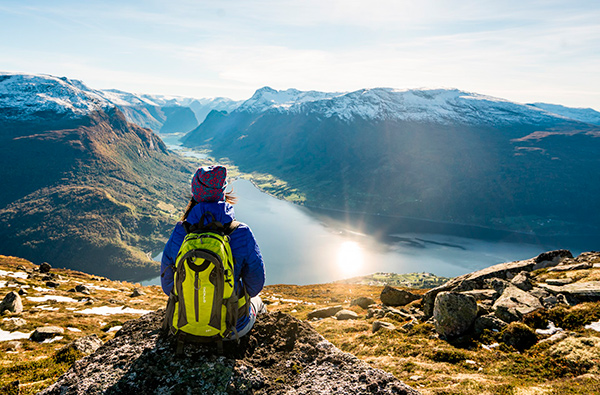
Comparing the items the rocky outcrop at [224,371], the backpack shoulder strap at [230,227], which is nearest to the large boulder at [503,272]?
the rocky outcrop at [224,371]

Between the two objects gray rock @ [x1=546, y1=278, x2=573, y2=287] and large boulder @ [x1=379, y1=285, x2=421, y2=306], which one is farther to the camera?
large boulder @ [x1=379, y1=285, x2=421, y2=306]

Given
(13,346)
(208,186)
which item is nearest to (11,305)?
(13,346)

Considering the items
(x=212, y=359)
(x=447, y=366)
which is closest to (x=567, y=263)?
(x=447, y=366)

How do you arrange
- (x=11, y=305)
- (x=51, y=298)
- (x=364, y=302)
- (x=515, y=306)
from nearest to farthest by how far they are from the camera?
(x=515, y=306) < (x=11, y=305) < (x=364, y=302) < (x=51, y=298)

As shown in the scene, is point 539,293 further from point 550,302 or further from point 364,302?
point 364,302

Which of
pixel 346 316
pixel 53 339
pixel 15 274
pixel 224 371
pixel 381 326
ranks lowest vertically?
pixel 15 274

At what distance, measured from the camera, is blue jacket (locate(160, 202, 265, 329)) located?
5.79m

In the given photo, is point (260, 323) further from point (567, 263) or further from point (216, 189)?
point (567, 263)

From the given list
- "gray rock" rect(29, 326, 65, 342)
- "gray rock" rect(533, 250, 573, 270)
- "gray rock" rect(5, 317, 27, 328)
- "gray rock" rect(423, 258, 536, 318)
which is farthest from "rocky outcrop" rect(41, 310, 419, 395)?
"gray rock" rect(533, 250, 573, 270)

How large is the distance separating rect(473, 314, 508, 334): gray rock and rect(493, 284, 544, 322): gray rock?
58cm

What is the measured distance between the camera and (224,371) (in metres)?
5.16

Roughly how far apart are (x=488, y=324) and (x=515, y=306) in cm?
185

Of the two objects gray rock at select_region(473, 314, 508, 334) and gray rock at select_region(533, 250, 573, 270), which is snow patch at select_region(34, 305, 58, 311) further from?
gray rock at select_region(533, 250, 573, 270)

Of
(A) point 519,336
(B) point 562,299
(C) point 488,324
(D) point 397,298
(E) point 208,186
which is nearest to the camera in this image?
(E) point 208,186
